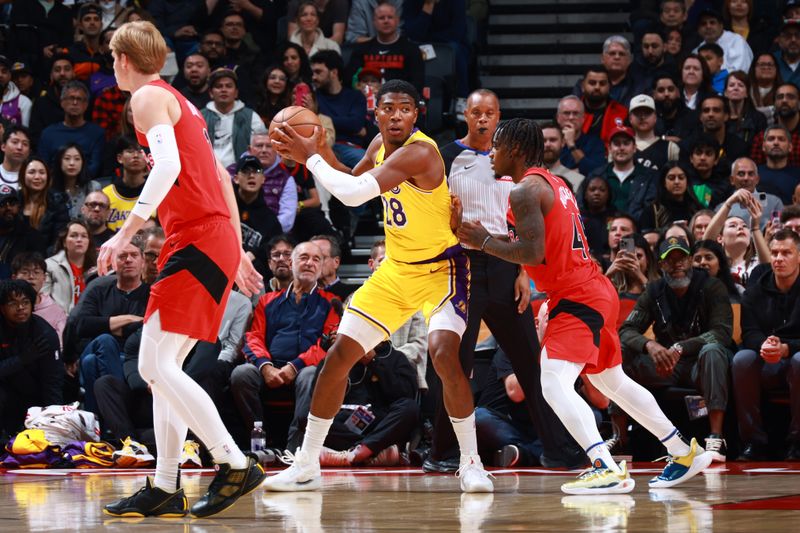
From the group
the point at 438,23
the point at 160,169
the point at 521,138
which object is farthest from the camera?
the point at 438,23

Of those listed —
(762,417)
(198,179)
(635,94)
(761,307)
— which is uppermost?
(635,94)

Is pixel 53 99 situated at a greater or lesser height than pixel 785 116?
greater

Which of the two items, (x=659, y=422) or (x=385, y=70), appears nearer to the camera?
(x=659, y=422)

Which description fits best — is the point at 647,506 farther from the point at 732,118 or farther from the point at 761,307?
the point at 732,118

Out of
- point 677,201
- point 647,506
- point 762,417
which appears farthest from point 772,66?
point 647,506

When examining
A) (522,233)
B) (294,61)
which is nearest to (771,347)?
(522,233)

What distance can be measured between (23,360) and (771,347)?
5.34 m

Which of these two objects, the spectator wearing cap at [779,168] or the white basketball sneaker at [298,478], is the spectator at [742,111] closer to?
the spectator wearing cap at [779,168]

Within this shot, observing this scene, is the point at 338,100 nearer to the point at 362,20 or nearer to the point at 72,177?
the point at 362,20

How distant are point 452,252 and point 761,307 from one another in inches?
126

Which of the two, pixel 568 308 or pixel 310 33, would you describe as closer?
pixel 568 308

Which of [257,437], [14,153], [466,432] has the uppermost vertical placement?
[14,153]

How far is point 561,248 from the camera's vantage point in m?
5.52

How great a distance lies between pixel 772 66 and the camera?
11281 millimetres
